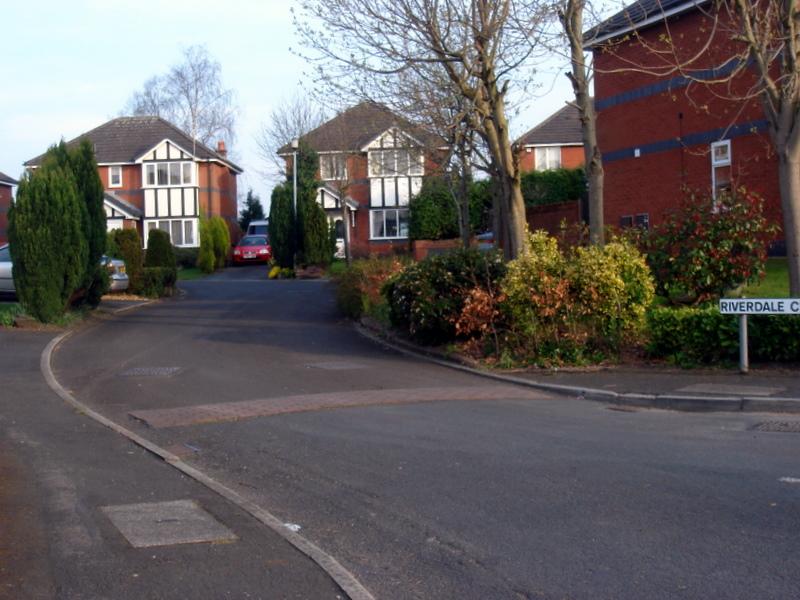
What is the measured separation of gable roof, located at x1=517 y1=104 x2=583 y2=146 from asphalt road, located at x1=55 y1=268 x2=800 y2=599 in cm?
3414

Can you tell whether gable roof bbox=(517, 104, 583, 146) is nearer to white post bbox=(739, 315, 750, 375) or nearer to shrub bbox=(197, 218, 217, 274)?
shrub bbox=(197, 218, 217, 274)

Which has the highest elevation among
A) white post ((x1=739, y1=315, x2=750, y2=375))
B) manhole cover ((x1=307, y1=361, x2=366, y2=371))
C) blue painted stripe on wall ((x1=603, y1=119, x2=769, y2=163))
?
blue painted stripe on wall ((x1=603, y1=119, x2=769, y2=163))

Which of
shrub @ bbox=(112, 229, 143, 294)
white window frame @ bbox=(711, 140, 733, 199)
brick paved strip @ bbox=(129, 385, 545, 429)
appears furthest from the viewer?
shrub @ bbox=(112, 229, 143, 294)

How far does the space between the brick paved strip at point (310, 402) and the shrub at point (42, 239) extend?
406 inches

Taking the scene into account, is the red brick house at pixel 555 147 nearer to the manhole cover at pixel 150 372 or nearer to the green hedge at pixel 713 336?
the green hedge at pixel 713 336

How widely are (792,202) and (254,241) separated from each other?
132 feet

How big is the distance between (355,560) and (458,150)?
19690 mm

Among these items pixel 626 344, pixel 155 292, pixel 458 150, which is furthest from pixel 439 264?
pixel 155 292

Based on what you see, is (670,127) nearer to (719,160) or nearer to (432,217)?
(719,160)

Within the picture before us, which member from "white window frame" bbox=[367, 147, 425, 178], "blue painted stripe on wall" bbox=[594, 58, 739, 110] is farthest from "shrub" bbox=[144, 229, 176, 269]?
"blue painted stripe on wall" bbox=[594, 58, 739, 110]

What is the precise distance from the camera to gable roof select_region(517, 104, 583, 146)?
162 feet

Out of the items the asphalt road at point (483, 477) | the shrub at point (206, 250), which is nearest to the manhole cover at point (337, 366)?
the asphalt road at point (483, 477)

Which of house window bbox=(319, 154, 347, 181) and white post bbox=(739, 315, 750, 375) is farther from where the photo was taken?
house window bbox=(319, 154, 347, 181)

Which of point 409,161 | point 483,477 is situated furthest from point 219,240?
point 483,477
